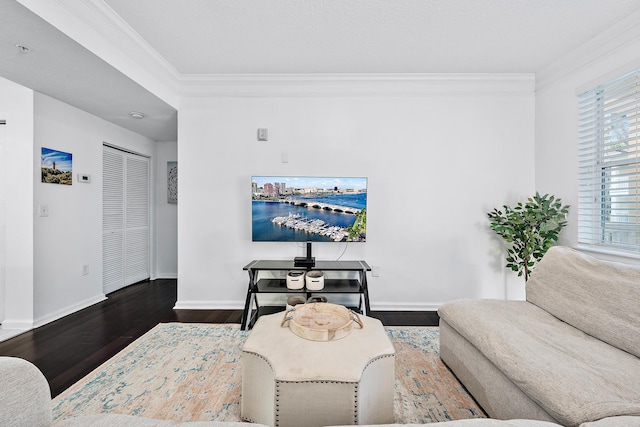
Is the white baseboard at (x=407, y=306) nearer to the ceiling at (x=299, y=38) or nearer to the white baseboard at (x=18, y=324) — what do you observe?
the ceiling at (x=299, y=38)

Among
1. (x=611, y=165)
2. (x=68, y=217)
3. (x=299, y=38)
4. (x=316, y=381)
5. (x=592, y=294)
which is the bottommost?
(x=316, y=381)

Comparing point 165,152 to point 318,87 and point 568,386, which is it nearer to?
point 318,87

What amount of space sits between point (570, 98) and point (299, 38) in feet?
8.62

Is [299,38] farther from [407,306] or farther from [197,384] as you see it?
[407,306]

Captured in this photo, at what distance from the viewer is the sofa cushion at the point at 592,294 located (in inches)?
55.9

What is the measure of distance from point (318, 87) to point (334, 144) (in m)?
0.65

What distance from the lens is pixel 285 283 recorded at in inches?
112

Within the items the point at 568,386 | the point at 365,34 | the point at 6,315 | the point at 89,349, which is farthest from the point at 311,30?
the point at 6,315

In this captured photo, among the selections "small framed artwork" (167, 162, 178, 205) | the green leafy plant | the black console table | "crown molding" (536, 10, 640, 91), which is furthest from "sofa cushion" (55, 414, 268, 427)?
"small framed artwork" (167, 162, 178, 205)

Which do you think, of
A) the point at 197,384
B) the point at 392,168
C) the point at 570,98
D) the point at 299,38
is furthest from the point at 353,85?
the point at 197,384

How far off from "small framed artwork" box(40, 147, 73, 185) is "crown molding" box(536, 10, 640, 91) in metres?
5.14

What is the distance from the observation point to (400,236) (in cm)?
312

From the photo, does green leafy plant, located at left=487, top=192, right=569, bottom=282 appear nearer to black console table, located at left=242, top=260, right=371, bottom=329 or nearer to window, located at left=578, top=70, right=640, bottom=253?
window, located at left=578, top=70, right=640, bottom=253

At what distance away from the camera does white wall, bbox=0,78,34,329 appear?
2609 millimetres
